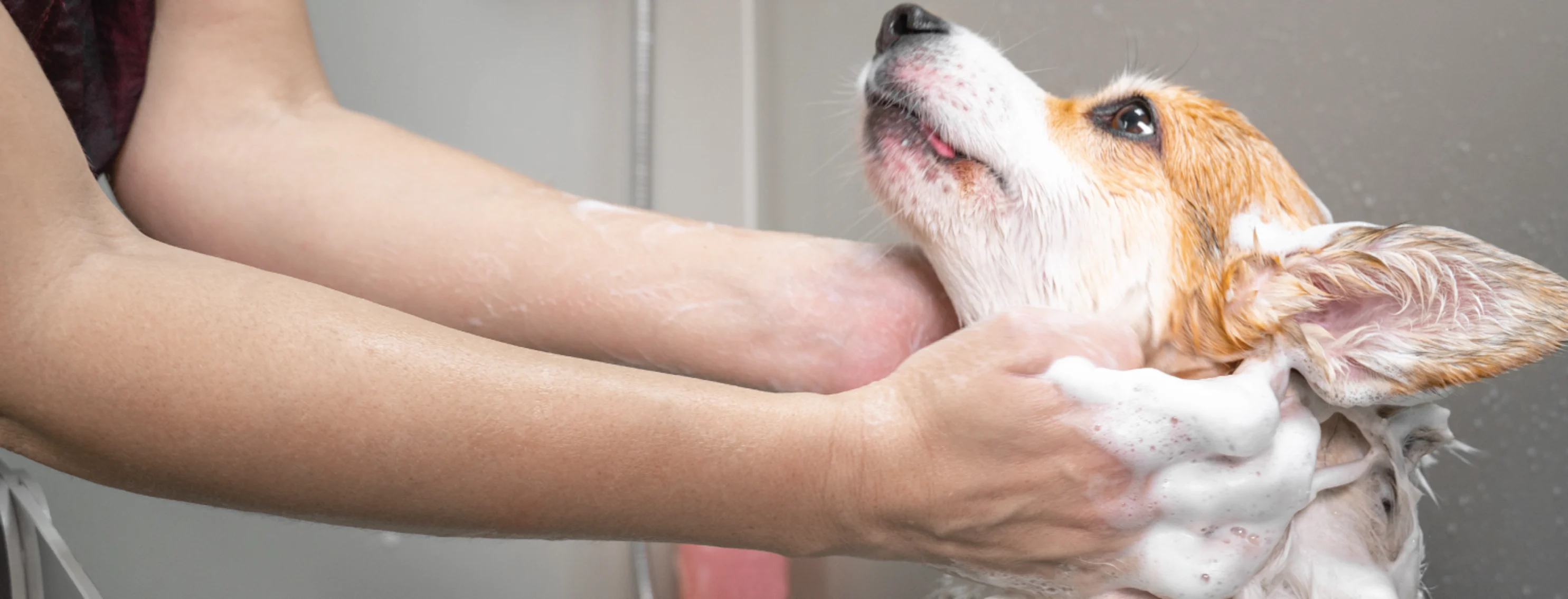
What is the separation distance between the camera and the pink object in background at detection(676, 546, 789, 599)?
4.12ft

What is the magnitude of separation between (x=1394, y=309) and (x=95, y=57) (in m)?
0.99

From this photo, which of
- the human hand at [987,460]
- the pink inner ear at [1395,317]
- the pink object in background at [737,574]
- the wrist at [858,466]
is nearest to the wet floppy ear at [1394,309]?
the pink inner ear at [1395,317]

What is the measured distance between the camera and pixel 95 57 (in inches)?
34.2

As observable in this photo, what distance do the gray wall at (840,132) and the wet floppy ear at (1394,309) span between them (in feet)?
0.95

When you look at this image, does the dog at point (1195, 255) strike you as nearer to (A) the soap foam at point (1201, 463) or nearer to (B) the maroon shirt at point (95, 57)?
(A) the soap foam at point (1201, 463)

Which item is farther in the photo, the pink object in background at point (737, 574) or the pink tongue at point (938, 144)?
the pink object in background at point (737, 574)

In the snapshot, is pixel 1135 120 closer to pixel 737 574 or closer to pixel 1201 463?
pixel 1201 463

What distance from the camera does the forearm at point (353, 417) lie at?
0.51 m

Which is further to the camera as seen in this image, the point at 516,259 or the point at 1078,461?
the point at 516,259

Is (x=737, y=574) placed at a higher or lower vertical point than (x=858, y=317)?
lower

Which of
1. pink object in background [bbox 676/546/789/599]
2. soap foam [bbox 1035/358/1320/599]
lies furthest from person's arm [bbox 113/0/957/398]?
pink object in background [bbox 676/546/789/599]

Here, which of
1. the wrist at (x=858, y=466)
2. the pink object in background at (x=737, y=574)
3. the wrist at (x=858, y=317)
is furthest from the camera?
the pink object in background at (x=737, y=574)

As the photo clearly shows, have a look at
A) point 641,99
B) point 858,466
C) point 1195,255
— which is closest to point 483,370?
point 858,466

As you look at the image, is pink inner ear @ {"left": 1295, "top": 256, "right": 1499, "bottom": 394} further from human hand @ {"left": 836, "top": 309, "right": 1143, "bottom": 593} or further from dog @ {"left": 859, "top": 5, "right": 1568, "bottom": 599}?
human hand @ {"left": 836, "top": 309, "right": 1143, "bottom": 593}
